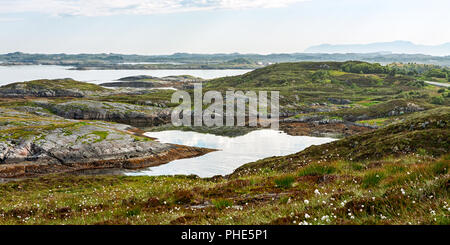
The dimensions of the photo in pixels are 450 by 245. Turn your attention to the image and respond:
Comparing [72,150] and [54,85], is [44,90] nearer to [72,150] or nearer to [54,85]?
[54,85]

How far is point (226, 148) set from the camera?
7156 cm

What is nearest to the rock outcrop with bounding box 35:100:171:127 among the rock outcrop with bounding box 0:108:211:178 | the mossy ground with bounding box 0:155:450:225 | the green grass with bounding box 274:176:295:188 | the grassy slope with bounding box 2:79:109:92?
the rock outcrop with bounding box 0:108:211:178

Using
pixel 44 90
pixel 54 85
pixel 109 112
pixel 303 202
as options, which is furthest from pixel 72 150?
pixel 54 85

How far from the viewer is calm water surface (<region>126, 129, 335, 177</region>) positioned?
182 feet

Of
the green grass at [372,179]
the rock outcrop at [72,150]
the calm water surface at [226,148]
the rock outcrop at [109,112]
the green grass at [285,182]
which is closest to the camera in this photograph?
the green grass at [372,179]

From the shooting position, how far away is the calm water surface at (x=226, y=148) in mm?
55562

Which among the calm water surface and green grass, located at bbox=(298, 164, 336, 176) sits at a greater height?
green grass, located at bbox=(298, 164, 336, 176)

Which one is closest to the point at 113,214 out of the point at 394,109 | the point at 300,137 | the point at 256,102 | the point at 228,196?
the point at 228,196

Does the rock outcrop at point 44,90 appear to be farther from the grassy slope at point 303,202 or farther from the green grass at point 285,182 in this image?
the green grass at point 285,182

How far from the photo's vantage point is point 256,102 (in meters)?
132

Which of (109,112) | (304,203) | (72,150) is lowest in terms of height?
(72,150)

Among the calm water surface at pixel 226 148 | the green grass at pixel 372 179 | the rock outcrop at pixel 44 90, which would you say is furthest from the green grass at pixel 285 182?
the rock outcrop at pixel 44 90

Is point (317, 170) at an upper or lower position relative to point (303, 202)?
lower

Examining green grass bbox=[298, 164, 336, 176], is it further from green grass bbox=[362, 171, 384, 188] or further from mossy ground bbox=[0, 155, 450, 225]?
green grass bbox=[362, 171, 384, 188]
